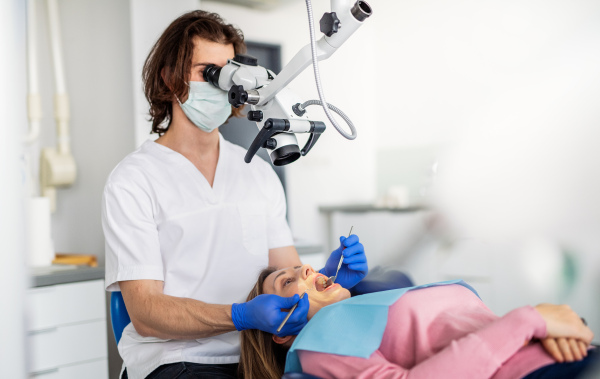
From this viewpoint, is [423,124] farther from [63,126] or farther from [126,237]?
[63,126]

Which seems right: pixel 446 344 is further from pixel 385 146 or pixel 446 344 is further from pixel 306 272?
pixel 385 146

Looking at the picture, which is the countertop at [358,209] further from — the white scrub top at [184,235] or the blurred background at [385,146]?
the white scrub top at [184,235]

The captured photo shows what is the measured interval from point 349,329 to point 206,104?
788mm

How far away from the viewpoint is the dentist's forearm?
1.25 metres

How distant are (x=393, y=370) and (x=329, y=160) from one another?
208cm

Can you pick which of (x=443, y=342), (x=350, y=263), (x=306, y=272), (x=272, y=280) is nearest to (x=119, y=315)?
(x=272, y=280)

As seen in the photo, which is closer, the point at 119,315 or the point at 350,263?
the point at 350,263

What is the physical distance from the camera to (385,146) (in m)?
2.37

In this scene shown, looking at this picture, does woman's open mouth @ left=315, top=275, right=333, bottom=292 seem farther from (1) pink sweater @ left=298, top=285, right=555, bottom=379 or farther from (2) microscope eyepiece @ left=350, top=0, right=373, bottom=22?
(2) microscope eyepiece @ left=350, top=0, right=373, bottom=22

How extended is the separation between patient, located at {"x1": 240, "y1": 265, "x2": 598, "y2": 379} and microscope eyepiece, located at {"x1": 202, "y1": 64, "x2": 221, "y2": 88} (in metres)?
0.56

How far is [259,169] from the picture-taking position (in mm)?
1729

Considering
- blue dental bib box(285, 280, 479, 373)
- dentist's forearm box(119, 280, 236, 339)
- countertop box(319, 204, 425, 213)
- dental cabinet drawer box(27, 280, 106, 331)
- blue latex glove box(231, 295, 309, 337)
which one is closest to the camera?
blue dental bib box(285, 280, 479, 373)

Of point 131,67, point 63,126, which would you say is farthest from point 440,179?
point 63,126

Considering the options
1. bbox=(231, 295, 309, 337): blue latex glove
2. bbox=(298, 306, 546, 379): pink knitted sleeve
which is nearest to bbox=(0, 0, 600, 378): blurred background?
bbox=(231, 295, 309, 337): blue latex glove
